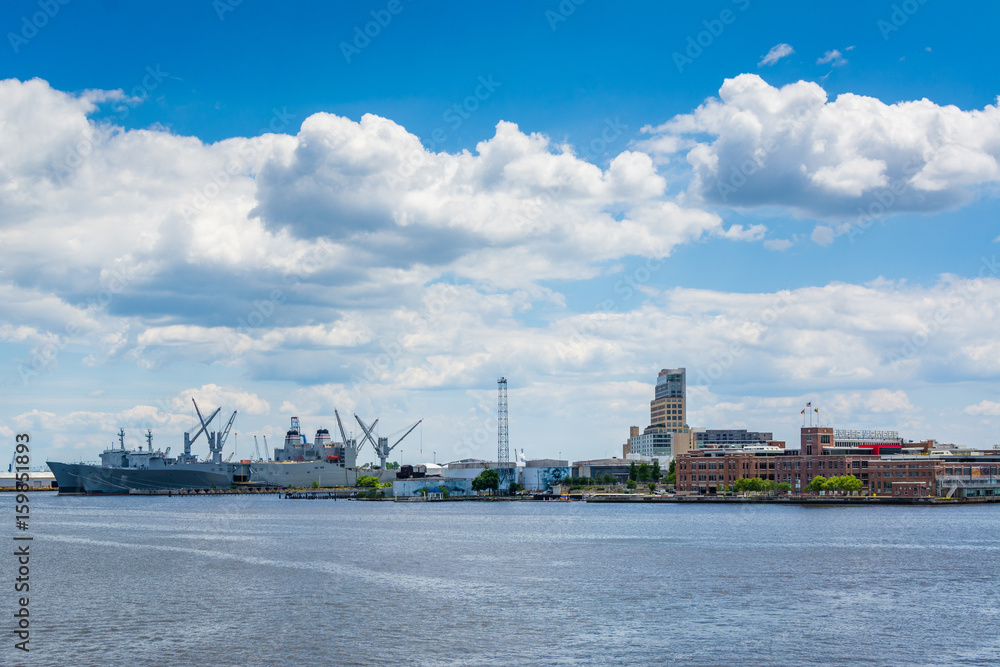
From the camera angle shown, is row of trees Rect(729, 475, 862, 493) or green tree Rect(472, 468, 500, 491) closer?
row of trees Rect(729, 475, 862, 493)

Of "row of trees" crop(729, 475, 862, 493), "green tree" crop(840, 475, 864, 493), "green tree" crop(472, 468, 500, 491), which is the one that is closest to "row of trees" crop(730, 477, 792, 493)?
"row of trees" crop(729, 475, 862, 493)

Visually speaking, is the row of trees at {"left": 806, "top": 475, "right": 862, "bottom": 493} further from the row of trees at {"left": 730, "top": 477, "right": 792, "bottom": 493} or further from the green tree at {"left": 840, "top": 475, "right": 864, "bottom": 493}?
the row of trees at {"left": 730, "top": 477, "right": 792, "bottom": 493}

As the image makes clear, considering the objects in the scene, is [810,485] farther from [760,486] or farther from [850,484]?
[850,484]

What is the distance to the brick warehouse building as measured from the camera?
15638 centimetres

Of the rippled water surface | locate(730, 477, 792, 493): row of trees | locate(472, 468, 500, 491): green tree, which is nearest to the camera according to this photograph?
the rippled water surface

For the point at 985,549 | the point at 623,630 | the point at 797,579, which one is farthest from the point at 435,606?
the point at 985,549

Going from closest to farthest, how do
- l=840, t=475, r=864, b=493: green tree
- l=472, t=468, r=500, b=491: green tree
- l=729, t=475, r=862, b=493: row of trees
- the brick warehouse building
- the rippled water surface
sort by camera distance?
1. the rippled water surface
2. l=840, t=475, r=864, b=493: green tree
3. l=729, t=475, r=862, b=493: row of trees
4. the brick warehouse building
5. l=472, t=468, r=500, b=491: green tree

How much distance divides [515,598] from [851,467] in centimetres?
13143

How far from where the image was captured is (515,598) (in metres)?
45.4

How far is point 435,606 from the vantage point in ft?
142

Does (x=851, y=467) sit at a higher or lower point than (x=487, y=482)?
higher

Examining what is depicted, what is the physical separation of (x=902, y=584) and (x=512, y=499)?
447ft

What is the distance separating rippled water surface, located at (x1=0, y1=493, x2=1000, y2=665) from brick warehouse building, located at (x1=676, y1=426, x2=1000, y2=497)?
75199 mm

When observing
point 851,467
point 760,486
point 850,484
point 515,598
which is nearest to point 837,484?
point 850,484
